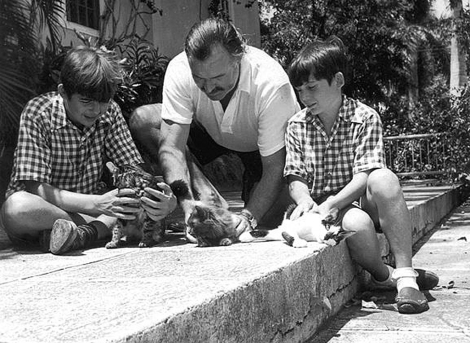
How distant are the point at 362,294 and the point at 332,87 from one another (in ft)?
3.77

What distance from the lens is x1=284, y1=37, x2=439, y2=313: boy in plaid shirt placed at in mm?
3418

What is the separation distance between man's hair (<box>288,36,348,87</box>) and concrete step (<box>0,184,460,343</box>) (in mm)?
933

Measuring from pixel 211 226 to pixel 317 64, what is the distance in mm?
1061

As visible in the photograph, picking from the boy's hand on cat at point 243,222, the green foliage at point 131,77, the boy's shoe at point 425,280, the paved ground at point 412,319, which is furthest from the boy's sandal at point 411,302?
the green foliage at point 131,77

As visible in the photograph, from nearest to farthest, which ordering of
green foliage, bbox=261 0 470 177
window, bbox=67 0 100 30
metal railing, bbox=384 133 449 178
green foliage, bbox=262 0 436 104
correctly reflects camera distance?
window, bbox=67 0 100 30 → metal railing, bbox=384 133 449 178 → green foliage, bbox=261 0 470 177 → green foliage, bbox=262 0 436 104

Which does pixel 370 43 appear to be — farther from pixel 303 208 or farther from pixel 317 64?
pixel 303 208

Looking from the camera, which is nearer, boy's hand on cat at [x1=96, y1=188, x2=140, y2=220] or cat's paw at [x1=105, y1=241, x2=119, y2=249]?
boy's hand on cat at [x1=96, y1=188, x2=140, y2=220]

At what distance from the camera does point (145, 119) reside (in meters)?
4.32

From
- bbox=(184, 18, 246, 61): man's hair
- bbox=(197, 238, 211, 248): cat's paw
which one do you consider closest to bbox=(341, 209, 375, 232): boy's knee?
bbox=(197, 238, 211, 248): cat's paw

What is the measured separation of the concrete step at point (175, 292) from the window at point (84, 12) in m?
6.78

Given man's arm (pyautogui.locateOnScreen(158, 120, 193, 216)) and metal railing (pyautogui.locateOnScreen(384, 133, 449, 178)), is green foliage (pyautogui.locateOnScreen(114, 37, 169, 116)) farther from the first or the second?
metal railing (pyautogui.locateOnScreen(384, 133, 449, 178))

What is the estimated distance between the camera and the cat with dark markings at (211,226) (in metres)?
3.44


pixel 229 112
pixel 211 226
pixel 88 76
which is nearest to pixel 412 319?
pixel 211 226

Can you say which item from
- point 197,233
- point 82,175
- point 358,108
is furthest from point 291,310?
point 82,175
